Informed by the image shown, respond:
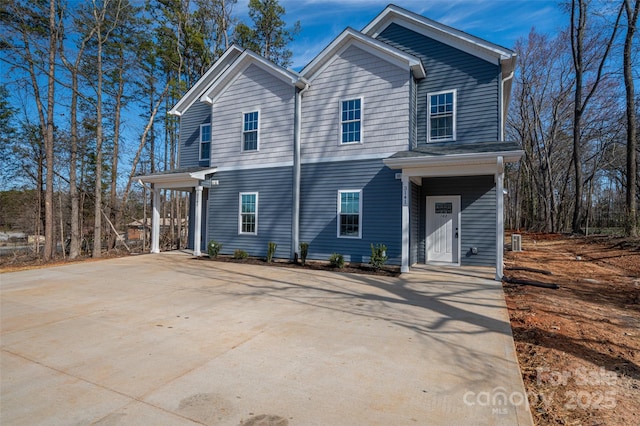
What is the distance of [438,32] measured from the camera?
997cm

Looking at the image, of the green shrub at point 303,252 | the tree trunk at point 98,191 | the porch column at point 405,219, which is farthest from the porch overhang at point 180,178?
the porch column at point 405,219

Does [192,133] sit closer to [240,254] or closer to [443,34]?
[240,254]

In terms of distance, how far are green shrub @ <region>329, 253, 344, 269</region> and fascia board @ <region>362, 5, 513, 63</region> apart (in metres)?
7.01

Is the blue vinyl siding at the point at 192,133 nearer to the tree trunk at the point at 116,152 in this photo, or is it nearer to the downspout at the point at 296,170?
the downspout at the point at 296,170

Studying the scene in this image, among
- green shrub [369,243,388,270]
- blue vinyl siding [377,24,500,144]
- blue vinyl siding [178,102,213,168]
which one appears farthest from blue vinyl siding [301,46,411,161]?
blue vinyl siding [178,102,213,168]

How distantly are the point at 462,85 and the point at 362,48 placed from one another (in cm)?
323

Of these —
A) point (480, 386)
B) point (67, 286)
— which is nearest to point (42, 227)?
point (67, 286)

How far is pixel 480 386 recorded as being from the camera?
9.78 ft

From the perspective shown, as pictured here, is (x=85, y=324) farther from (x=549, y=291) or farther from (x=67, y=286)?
(x=549, y=291)

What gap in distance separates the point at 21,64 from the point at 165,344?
15.4 m

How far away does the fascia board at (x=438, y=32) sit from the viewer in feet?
30.1

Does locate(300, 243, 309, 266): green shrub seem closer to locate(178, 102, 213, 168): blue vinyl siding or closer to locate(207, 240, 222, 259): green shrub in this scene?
locate(207, 240, 222, 259): green shrub

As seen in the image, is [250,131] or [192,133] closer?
[250,131]

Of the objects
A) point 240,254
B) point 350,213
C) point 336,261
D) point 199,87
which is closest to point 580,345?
point 336,261
